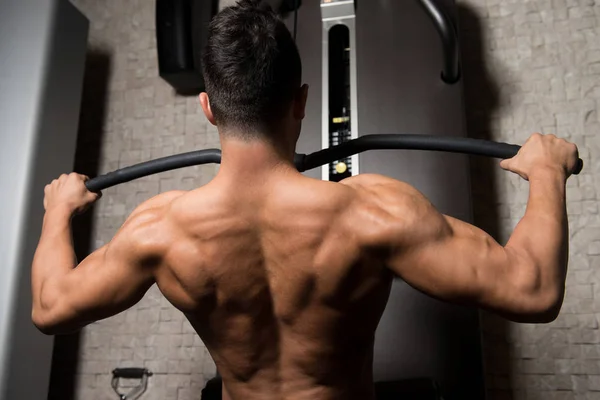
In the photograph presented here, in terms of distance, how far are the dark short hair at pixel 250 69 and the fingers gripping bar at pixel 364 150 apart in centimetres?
21

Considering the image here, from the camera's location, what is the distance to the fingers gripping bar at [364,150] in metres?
0.93

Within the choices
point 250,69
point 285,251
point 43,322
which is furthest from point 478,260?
point 43,322

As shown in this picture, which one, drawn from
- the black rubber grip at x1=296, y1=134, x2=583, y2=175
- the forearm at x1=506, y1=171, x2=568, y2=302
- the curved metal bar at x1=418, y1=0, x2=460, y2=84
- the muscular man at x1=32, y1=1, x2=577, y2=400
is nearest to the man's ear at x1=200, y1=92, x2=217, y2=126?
the muscular man at x1=32, y1=1, x2=577, y2=400

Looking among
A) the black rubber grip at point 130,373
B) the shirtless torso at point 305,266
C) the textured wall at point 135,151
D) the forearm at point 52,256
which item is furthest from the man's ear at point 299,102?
the black rubber grip at point 130,373

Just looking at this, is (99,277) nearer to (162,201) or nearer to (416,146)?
(162,201)

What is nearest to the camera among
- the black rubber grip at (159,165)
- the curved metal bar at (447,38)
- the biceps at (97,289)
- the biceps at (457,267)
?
the biceps at (457,267)

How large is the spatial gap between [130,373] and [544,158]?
1.40 meters

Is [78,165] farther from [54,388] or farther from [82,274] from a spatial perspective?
[82,274]

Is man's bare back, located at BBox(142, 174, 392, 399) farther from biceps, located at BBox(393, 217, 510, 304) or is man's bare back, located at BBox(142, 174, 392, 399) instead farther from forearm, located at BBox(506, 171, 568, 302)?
forearm, located at BBox(506, 171, 568, 302)

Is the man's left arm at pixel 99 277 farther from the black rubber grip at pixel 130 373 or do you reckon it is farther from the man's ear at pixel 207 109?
the black rubber grip at pixel 130 373

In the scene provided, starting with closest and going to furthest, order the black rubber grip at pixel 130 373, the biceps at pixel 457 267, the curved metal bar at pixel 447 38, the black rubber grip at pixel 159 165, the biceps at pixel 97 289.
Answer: the biceps at pixel 457 267
the biceps at pixel 97 289
the black rubber grip at pixel 159 165
the curved metal bar at pixel 447 38
the black rubber grip at pixel 130 373

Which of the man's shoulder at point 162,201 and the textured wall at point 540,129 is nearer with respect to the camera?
the man's shoulder at point 162,201

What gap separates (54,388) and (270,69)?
155 centimetres

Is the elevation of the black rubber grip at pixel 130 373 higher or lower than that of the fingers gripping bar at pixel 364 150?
lower
